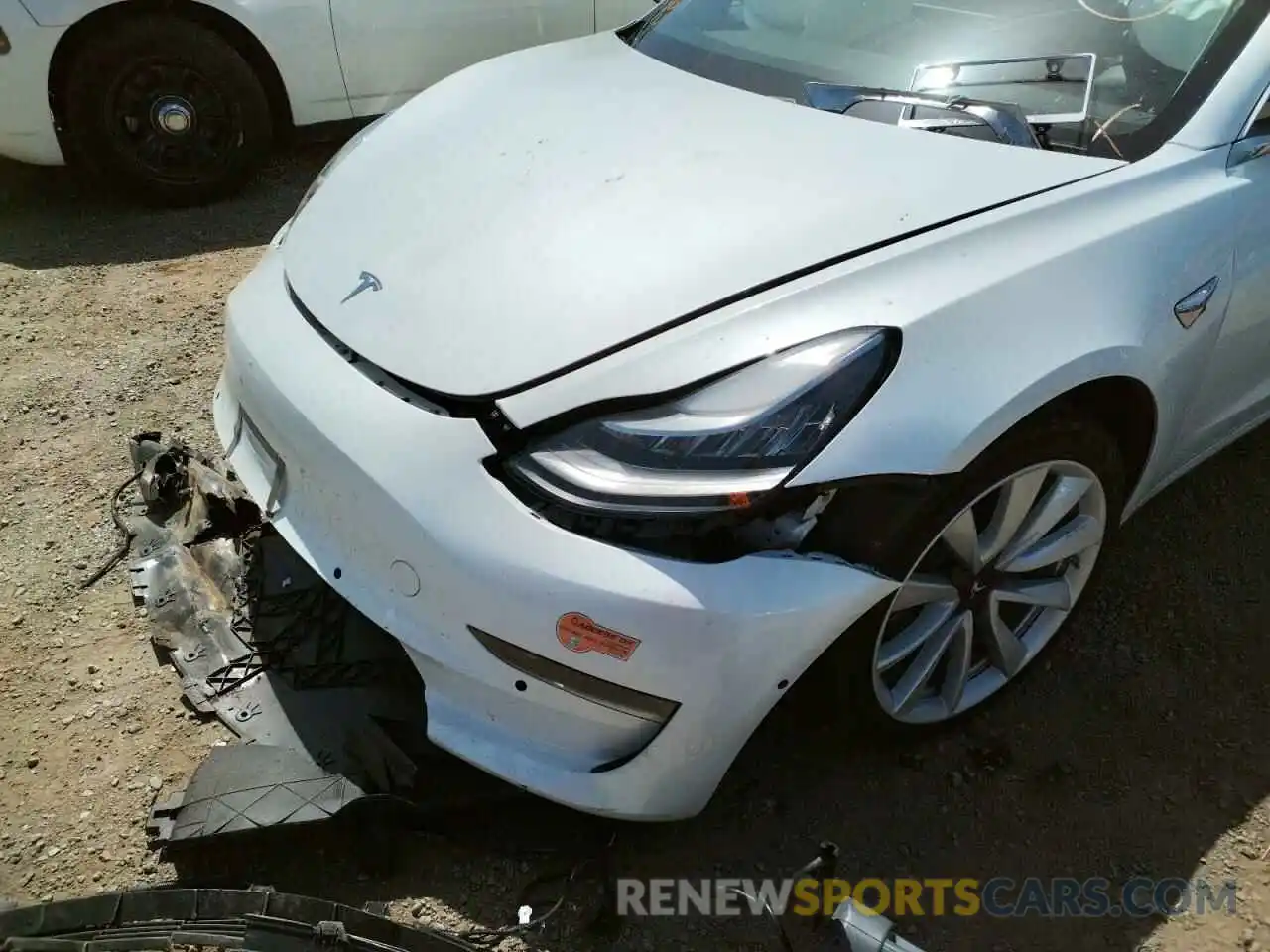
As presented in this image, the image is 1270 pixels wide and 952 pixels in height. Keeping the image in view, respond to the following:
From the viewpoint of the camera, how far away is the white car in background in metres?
4.02

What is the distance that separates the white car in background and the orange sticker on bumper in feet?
11.5

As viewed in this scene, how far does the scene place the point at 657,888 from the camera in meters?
1.90

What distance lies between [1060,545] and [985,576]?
195mm

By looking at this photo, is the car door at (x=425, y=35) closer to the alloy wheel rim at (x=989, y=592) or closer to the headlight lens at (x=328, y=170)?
the headlight lens at (x=328, y=170)

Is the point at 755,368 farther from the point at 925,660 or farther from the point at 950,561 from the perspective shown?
the point at 925,660

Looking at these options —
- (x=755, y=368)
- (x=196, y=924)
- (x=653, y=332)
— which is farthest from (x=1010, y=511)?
(x=196, y=924)

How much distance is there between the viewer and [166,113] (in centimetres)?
421

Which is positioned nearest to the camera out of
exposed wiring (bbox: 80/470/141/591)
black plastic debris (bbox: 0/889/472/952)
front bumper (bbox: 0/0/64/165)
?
black plastic debris (bbox: 0/889/472/952)

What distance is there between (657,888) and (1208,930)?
3.39 ft

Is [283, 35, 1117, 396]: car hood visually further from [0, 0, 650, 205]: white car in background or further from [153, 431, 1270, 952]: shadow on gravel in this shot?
[0, 0, 650, 205]: white car in background

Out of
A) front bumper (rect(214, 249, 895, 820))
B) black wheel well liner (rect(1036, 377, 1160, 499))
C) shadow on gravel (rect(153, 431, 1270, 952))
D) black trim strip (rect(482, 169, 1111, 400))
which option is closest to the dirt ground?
shadow on gravel (rect(153, 431, 1270, 952))

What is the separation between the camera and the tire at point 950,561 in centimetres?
164

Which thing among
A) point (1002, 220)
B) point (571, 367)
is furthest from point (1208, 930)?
point (571, 367)

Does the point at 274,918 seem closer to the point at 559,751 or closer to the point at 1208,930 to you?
the point at 559,751
